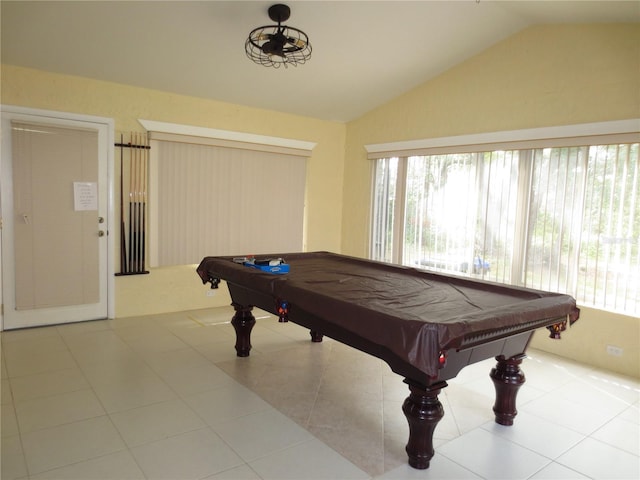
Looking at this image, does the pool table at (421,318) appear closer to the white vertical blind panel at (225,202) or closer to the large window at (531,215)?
the large window at (531,215)

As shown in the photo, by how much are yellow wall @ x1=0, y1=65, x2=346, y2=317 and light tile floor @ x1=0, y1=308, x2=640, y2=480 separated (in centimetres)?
95

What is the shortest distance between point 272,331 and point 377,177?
2470mm

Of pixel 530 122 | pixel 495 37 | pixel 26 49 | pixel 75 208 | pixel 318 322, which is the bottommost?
pixel 318 322

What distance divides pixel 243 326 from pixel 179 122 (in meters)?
2.45

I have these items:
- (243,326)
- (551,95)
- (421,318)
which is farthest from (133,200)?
(551,95)

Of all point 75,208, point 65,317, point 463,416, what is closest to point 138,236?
point 75,208

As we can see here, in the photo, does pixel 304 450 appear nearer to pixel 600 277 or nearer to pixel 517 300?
pixel 517 300

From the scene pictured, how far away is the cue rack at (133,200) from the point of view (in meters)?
4.49

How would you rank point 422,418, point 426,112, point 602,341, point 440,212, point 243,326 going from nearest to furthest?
point 422,418, point 243,326, point 602,341, point 440,212, point 426,112

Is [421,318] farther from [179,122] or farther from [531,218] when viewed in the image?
[179,122]

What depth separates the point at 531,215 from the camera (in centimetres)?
414

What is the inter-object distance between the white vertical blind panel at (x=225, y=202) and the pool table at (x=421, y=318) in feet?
5.57

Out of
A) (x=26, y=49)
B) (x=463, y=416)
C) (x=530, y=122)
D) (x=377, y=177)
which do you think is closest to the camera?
(x=463, y=416)

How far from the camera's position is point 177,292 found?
4980mm
